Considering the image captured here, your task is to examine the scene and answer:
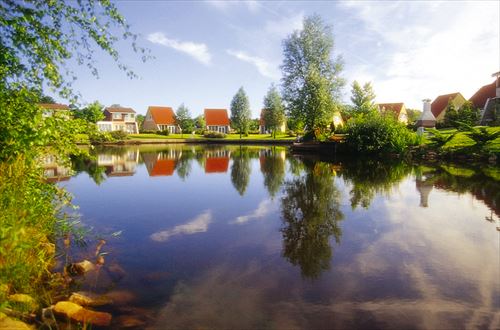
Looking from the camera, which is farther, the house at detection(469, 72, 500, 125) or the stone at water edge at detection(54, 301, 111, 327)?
the house at detection(469, 72, 500, 125)

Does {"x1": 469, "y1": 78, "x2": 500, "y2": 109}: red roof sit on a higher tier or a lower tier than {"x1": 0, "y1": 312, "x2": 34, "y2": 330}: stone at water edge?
higher

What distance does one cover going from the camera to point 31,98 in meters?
6.29

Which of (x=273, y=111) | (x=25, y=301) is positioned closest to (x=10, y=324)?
(x=25, y=301)

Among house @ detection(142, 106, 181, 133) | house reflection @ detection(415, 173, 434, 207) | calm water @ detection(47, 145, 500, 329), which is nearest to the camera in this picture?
calm water @ detection(47, 145, 500, 329)

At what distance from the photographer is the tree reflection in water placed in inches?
276

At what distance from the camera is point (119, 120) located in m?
83.6

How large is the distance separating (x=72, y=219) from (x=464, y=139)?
3436 cm

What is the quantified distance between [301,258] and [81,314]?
439cm

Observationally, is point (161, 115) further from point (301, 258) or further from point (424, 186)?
point (301, 258)

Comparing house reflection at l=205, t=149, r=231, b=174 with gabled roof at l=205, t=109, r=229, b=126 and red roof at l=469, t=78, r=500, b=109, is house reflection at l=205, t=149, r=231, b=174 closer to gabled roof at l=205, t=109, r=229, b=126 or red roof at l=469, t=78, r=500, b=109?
red roof at l=469, t=78, r=500, b=109

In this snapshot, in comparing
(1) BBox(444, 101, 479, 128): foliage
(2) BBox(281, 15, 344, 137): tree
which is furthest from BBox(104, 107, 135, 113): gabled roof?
(1) BBox(444, 101, 479, 128): foliage

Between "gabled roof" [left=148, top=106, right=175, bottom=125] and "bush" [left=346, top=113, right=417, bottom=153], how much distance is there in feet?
227

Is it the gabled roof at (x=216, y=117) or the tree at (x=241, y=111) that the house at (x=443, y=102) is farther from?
the gabled roof at (x=216, y=117)

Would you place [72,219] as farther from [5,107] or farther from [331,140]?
[331,140]
